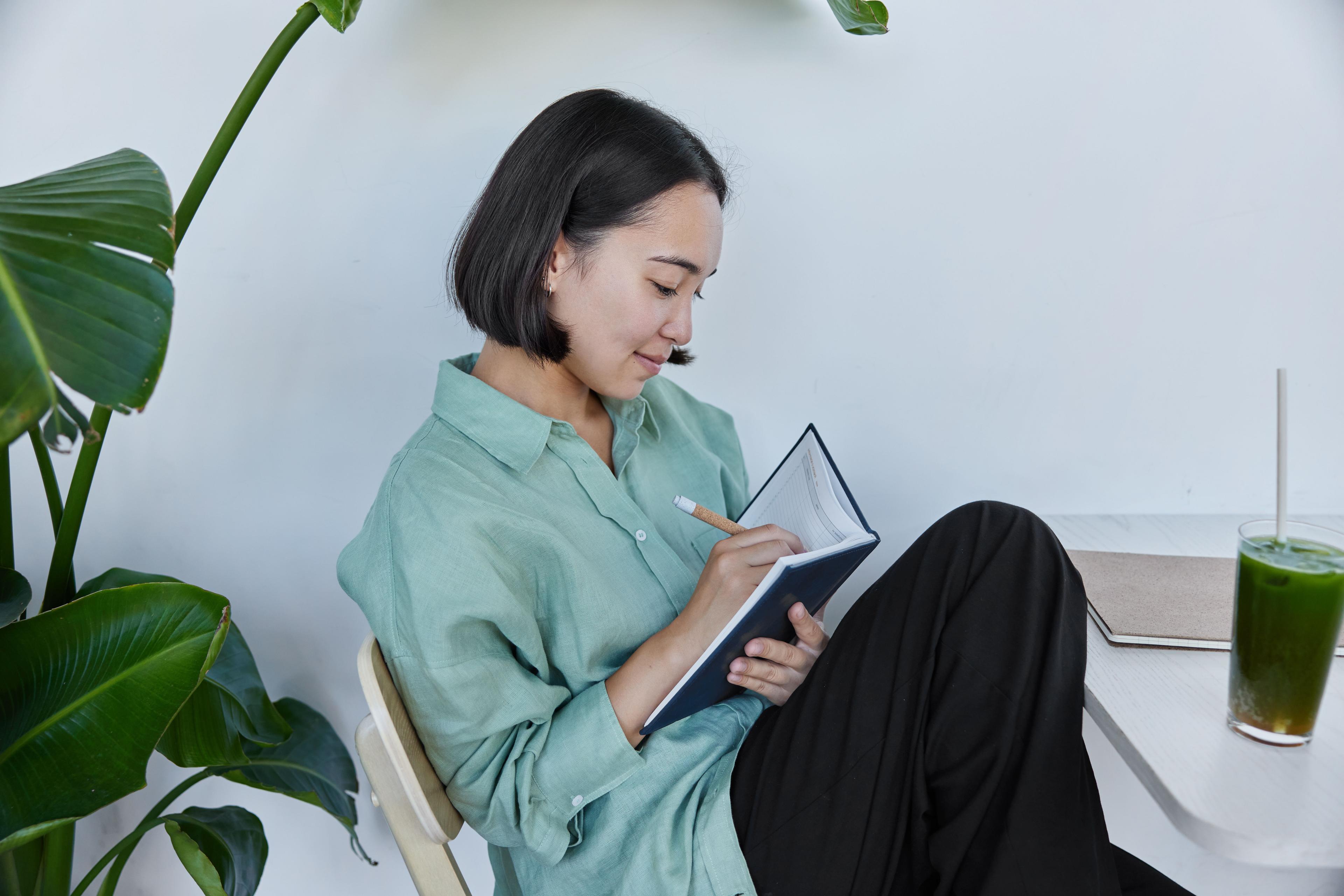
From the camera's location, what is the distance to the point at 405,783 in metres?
0.71

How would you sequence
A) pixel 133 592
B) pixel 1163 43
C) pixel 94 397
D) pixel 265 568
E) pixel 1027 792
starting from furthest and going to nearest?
pixel 265 568 < pixel 1163 43 < pixel 133 592 < pixel 1027 792 < pixel 94 397

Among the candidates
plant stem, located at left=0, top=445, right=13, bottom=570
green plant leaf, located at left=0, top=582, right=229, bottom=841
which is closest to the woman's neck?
green plant leaf, located at left=0, top=582, right=229, bottom=841

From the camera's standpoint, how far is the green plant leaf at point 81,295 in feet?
1.78

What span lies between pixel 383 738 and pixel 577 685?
209 millimetres

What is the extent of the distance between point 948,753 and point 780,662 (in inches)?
7.1

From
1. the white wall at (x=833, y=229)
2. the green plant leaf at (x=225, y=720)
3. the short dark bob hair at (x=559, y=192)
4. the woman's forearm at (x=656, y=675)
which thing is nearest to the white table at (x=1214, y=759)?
the woman's forearm at (x=656, y=675)

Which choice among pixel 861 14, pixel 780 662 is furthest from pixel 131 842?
pixel 861 14

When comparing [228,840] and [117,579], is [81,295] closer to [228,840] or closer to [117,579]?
[117,579]

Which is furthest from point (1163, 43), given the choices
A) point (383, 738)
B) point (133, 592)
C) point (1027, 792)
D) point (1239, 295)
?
point (133, 592)

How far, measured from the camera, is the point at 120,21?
3.66 ft

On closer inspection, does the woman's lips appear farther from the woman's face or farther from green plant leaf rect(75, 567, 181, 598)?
green plant leaf rect(75, 567, 181, 598)

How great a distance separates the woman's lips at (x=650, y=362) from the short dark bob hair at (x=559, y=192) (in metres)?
0.07

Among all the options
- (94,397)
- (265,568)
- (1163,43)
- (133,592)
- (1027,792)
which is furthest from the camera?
(265,568)

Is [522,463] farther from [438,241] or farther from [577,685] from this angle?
[438,241]
